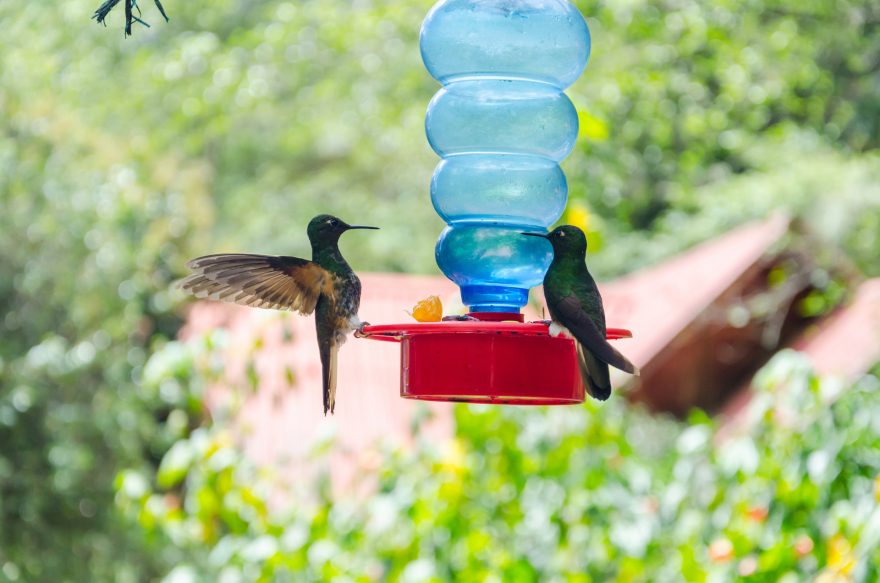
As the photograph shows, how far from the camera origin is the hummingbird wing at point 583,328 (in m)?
1.93

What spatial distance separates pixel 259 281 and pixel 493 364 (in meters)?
0.44

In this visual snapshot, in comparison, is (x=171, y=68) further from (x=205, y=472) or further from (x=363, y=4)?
(x=205, y=472)

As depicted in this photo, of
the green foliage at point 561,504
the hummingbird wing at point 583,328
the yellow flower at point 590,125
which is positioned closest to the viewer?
the hummingbird wing at point 583,328

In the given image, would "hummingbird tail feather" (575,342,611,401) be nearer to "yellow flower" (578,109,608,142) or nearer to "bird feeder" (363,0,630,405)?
"bird feeder" (363,0,630,405)

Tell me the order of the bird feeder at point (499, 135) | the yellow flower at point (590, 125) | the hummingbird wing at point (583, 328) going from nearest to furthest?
1. the hummingbird wing at point (583, 328)
2. the bird feeder at point (499, 135)
3. the yellow flower at point (590, 125)

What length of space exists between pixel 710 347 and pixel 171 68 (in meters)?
5.16

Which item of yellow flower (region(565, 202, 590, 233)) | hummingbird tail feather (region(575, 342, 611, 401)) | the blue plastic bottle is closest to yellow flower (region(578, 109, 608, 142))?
yellow flower (region(565, 202, 590, 233))

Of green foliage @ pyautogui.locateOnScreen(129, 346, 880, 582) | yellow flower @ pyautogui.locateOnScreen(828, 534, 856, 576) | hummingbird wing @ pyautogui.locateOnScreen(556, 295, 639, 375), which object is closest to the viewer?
hummingbird wing @ pyautogui.locateOnScreen(556, 295, 639, 375)

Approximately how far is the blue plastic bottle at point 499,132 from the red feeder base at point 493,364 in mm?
296

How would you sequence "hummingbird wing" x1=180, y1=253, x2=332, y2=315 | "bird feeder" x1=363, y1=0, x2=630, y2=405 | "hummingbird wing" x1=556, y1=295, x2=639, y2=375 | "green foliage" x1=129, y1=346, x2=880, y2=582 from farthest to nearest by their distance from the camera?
"green foliage" x1=129, y1=346, x2=880, y2=582, "bird feeder" x1=363, y1=0, x2=630, y2=405, "hummingbird wing" x1=180, y1=253, x2=332, y2=315, "hummingbird wing" x1=556, y1=295, x2=639, y2=375

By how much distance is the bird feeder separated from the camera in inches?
98.7

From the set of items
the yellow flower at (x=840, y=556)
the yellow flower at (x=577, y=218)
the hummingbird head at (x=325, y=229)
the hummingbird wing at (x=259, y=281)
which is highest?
the hummingbird head at (x=325, y=229)

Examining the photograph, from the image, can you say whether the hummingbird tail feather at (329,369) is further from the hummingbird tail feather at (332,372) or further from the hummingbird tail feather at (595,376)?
the hummingbird tail feather at (595,376)

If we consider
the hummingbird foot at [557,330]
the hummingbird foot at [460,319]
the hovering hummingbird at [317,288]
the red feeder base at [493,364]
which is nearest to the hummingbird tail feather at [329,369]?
the hovering hummingbird at [317,288]
